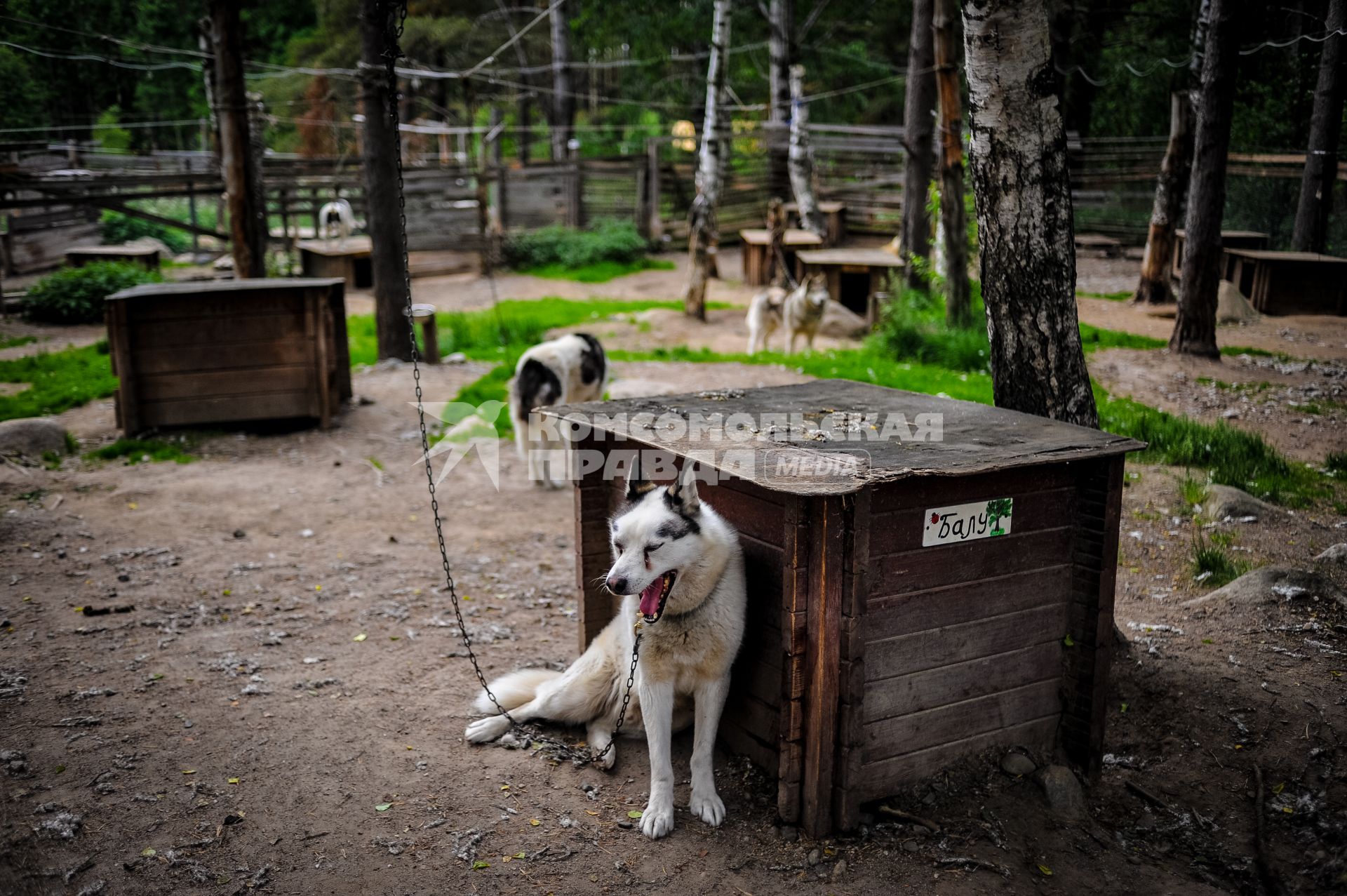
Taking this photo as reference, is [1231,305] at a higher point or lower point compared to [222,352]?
higher

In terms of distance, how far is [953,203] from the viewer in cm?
1075

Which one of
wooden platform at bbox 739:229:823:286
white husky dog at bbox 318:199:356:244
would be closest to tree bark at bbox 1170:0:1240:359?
wooden platform at bbox 739:229:823:286

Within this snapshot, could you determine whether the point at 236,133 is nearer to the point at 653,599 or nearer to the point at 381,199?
the point at 381,199

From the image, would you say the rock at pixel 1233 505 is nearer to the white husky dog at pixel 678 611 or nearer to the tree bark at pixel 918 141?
the white husky dog at pixel 678 611

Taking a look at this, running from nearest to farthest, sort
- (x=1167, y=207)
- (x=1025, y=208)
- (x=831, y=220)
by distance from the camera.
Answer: (x=1025, y=208) → (x=1167, y=207) → (x=831, y=220)

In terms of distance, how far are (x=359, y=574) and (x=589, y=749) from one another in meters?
2.67

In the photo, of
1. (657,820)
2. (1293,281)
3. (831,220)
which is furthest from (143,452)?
(831,220)

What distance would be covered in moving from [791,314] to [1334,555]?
302 inches

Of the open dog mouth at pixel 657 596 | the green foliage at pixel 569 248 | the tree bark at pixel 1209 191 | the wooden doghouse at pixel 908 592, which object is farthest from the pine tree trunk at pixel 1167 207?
the open dog mouth at pixel 657 596

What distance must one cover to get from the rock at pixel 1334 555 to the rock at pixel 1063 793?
268cm

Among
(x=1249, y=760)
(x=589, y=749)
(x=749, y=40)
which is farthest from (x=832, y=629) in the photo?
(x=749, y=40)

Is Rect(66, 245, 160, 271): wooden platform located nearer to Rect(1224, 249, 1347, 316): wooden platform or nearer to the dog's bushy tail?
the dog's bushy tail

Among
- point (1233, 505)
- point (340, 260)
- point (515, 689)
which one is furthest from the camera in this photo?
point (340, 260)

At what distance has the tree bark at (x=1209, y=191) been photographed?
26.4 ft
